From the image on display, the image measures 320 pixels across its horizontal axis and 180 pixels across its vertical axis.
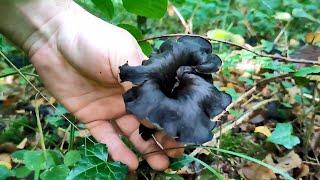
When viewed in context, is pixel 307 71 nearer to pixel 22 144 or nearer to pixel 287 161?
pixel 287 161

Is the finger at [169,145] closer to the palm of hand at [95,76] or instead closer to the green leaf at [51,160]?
the palm of hand at [95,76]

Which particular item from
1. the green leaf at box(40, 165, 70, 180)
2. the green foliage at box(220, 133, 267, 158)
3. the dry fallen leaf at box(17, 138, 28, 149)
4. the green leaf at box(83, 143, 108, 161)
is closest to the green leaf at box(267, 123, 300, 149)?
the green foliage at box(220, 133, 267, 158)

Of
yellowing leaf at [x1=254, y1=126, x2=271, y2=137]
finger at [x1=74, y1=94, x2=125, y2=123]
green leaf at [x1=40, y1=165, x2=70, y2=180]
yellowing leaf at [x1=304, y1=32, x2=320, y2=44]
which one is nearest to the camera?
green leaf at [x1=40, y1=165, x2=70, y2=180]

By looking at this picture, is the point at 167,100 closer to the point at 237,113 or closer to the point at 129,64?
the point at 129,64

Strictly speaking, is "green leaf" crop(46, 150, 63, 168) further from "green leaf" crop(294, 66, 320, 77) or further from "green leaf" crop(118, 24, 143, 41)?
"green leaf" crop(294, 66, 320, 77)

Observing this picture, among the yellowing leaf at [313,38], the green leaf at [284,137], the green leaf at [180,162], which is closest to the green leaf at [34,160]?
the green leaf at [180,162]

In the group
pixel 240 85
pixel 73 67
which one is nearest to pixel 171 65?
pixel 73 67
